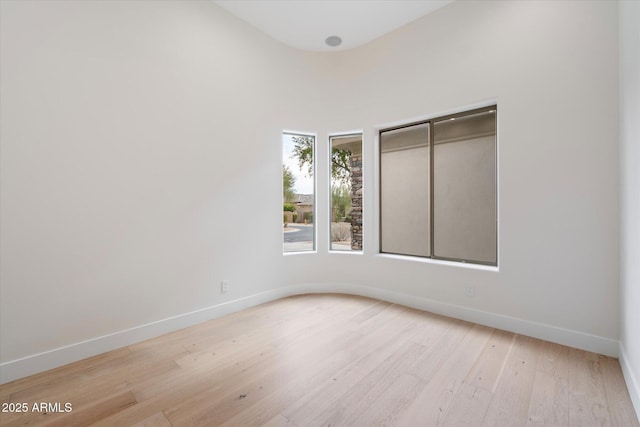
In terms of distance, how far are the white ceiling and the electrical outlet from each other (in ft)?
10.6

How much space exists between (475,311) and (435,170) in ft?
5.64

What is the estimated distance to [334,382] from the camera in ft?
6.68

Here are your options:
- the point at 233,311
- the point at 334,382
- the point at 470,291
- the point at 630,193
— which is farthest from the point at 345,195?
the point at 630,193

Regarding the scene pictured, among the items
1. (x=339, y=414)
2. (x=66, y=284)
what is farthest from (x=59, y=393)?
(x=339, y=414)

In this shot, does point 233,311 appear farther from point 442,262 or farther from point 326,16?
point 326,16

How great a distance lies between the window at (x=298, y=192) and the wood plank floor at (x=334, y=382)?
148cm

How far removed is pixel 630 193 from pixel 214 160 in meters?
3.67

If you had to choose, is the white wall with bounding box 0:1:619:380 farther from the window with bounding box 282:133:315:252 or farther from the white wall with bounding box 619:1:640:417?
the window with bounding box 282:133:315:252

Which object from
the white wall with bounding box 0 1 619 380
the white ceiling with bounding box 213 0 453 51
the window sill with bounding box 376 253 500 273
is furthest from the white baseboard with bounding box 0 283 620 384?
the white ceiling with bounding box 213 0 453 51

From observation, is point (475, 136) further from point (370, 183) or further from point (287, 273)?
point (287, 273)

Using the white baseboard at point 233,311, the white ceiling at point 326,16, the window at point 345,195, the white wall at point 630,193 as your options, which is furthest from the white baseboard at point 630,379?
the white ceiling at point 326,16

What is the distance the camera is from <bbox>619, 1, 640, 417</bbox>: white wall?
179cm

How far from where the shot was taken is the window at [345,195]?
421 centimetres

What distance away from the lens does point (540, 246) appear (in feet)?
8.71
